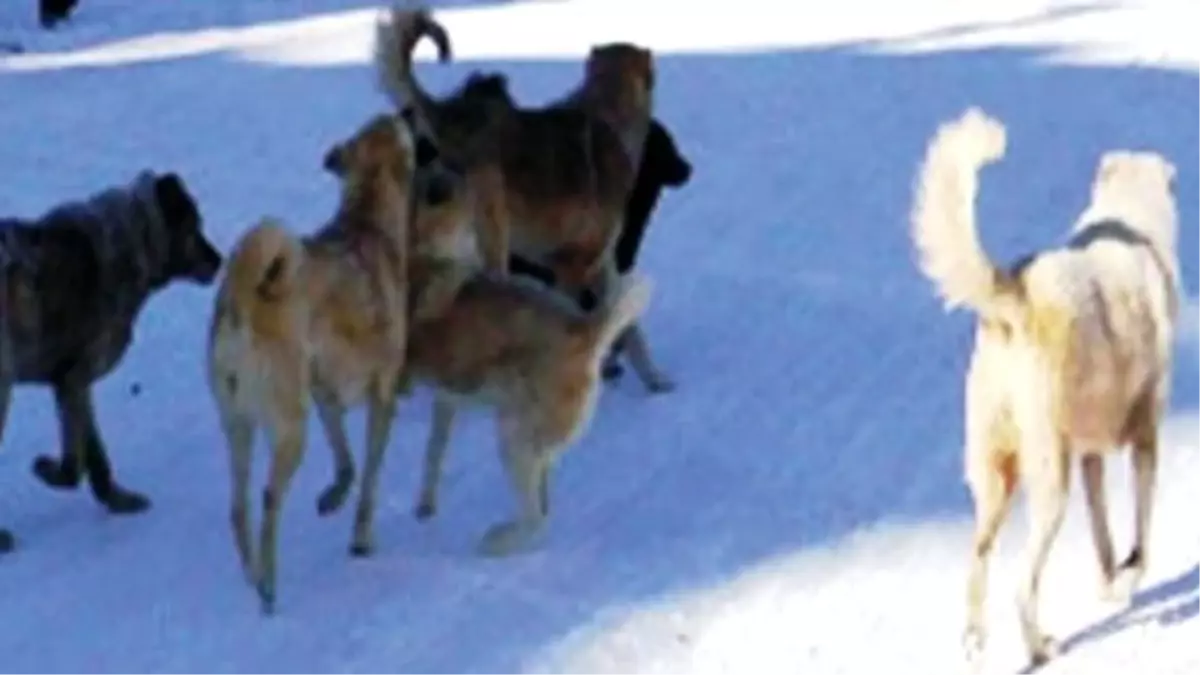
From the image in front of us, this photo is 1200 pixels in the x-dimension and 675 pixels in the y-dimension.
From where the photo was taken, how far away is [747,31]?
17500mm

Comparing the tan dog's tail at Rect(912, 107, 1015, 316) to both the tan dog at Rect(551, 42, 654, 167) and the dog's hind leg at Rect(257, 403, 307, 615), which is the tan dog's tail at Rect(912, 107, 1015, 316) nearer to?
the dog's hind leg at Rect(257, 403, 307, 615)

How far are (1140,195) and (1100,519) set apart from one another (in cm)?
82

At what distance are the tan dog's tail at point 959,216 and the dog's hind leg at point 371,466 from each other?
2.00 meters

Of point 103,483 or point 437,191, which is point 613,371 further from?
point 103,483

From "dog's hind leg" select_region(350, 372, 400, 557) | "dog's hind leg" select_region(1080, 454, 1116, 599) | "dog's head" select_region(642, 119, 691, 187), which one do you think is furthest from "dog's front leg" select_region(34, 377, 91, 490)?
"dog's hind leg" select_region(1080, 454, 1116, 599)

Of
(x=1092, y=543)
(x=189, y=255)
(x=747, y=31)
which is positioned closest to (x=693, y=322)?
(x=189, y=255)

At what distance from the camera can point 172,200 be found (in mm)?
8102

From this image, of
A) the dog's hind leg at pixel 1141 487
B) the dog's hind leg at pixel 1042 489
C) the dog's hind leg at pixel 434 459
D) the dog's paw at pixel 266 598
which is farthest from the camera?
the dog's hind leg at pixel 434 459

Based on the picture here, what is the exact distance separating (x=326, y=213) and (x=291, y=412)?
5514 millimetres

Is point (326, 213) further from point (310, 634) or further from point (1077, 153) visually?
point (310, 634)

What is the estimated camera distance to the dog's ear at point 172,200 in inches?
318

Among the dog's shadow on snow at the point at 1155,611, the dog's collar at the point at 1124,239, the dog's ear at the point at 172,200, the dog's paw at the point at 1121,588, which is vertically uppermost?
the dog's collar at the point at 1124,239

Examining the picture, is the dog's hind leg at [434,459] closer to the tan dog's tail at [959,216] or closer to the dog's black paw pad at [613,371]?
the dog's black paw pad at [613,371]

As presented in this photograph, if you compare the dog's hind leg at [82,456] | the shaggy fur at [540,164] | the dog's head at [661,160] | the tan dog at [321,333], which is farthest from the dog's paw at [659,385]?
the dog's hind leg at [82,456]
